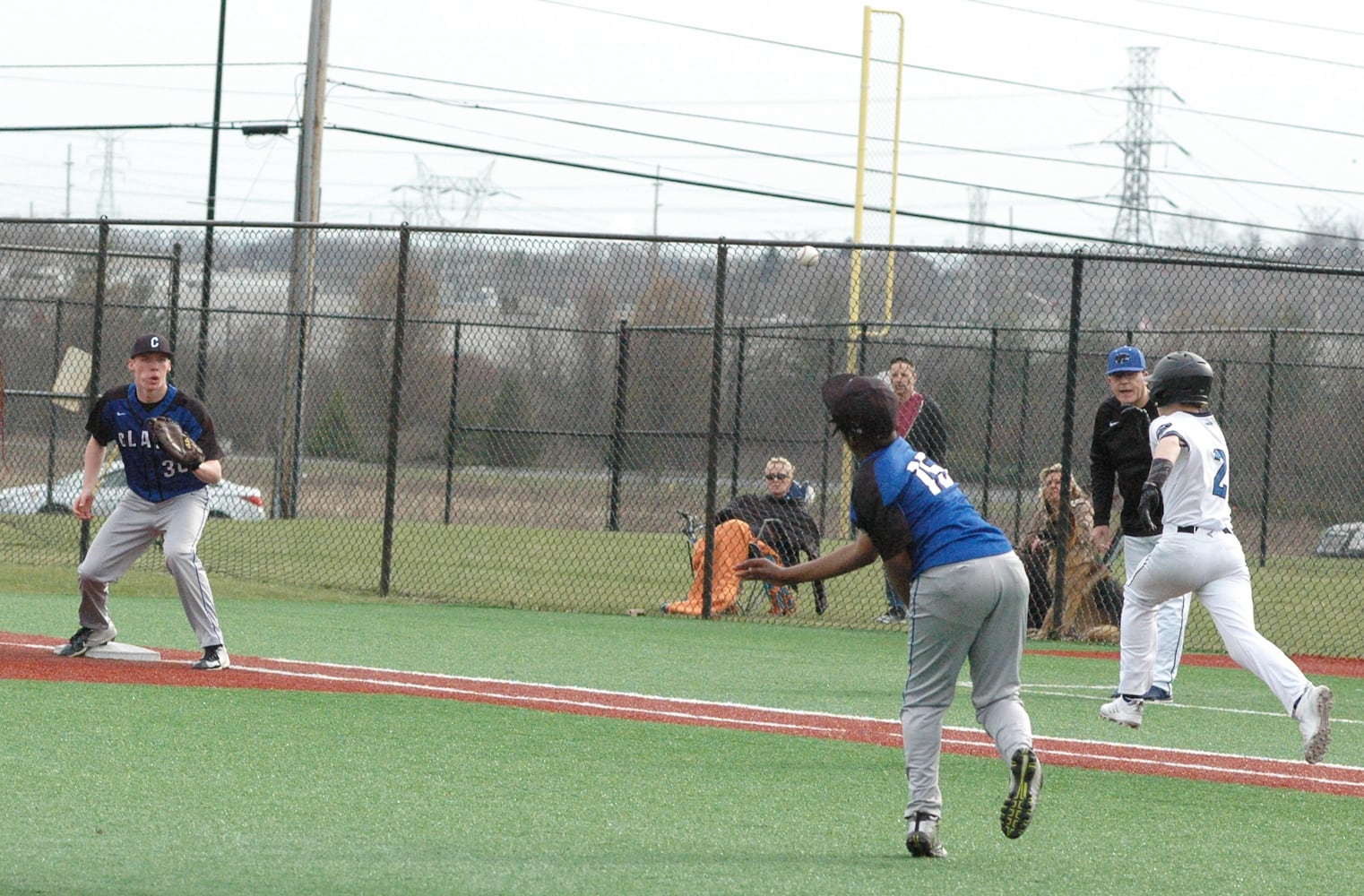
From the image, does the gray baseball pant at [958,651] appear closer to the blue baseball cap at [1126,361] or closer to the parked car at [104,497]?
the blue baseball cap at [1126,361]

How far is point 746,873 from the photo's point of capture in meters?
5.29

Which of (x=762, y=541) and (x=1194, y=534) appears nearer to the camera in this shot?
(x=1194, y=534)

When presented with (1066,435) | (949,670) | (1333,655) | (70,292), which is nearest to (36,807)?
(949,670)

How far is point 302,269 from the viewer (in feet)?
59.3

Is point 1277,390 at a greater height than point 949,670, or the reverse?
point 1277,390

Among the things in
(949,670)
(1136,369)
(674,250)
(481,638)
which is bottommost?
(481,638)

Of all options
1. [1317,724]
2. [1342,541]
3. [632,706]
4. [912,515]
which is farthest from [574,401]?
[912,515]

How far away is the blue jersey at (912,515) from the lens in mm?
5660

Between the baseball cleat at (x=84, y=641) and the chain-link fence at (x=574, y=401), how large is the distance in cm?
536

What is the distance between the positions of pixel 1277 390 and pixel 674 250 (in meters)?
11.6

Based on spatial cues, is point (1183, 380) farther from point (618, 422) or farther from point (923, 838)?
point (618, 422)

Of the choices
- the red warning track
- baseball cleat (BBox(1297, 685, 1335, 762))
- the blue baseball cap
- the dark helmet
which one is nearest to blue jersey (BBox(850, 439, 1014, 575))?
the red warning track

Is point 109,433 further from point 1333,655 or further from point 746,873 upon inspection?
point 1333,655

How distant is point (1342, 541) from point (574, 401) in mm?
11408
